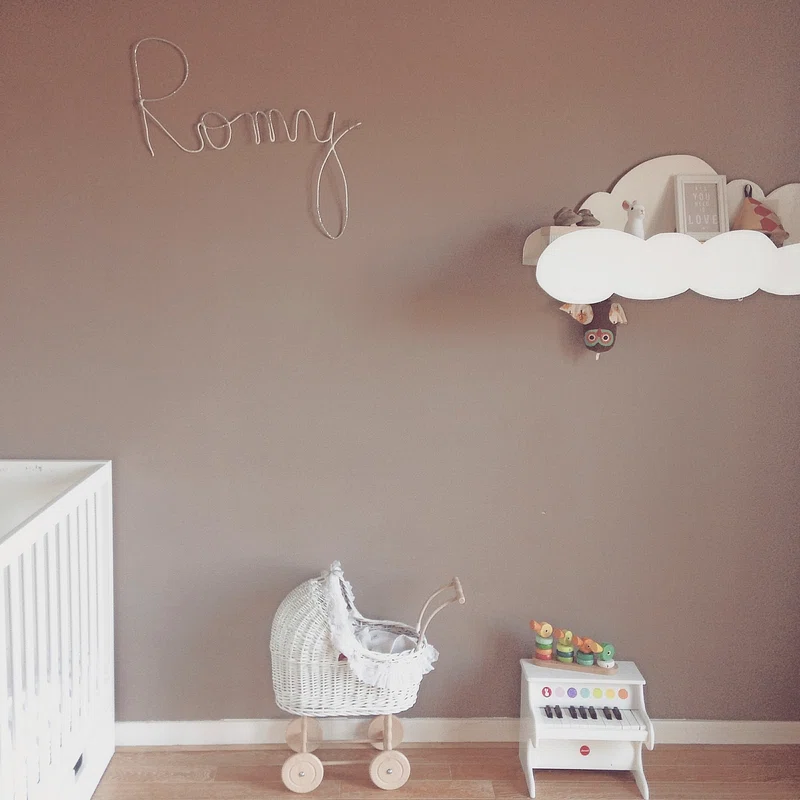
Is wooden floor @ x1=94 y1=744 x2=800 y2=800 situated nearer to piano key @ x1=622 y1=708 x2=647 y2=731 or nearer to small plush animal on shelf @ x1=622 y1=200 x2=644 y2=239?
piano key @ x1=622 y1=708 x2=647 y2=731

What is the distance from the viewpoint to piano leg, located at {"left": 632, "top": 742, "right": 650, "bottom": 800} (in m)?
2.30

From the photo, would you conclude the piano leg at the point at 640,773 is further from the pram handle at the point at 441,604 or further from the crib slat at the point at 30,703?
the crib slat at the point at 30,703

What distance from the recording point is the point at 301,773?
2.31m

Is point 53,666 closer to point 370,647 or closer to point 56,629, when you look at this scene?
point 56,629

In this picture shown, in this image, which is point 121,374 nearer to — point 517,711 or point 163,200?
point 163,200

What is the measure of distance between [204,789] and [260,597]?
535 millimetres

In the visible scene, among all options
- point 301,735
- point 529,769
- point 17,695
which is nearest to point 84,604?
point 17,695

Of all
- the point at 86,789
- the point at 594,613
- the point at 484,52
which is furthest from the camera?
the point at 594,613

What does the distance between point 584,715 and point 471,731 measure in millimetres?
395

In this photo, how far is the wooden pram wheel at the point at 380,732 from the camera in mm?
2377

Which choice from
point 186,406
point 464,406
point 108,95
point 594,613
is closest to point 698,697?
point 594,613

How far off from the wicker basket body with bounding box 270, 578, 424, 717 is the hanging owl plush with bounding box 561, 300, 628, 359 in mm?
1006

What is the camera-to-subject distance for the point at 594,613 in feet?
8.30

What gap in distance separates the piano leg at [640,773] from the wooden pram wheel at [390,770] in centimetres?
64
